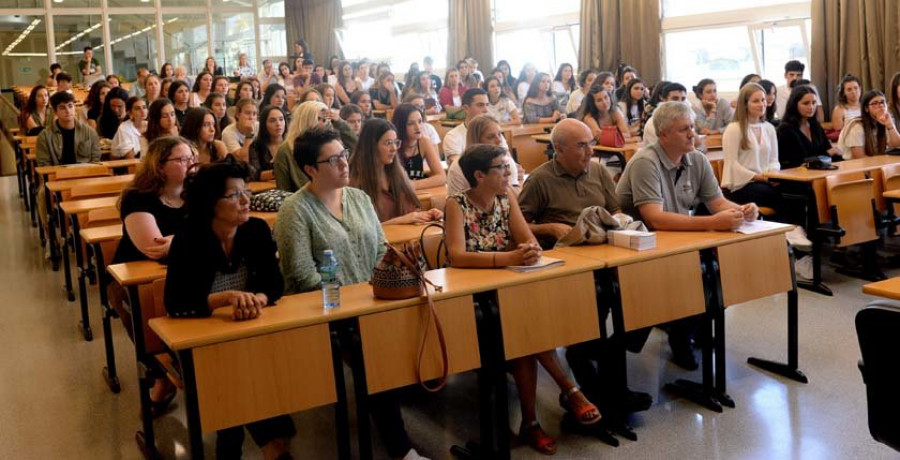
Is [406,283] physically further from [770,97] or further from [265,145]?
[770,97]

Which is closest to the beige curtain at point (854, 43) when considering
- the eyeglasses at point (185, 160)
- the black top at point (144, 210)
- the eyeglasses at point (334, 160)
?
the eyeglasses at point (334, 160)

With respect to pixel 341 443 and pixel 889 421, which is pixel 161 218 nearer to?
pixel 341 443

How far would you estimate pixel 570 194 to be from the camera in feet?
13.7

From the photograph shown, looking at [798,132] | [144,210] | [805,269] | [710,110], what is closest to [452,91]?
[710,110]

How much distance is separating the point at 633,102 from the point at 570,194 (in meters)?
5.70

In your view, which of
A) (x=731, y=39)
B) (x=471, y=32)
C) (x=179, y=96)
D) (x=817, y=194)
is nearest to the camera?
(x=817, y=194)

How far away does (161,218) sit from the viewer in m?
3.87

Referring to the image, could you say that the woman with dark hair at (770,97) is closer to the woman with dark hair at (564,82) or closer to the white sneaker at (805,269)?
the white sneaker at (805,269)

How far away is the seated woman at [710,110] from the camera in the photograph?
8.41 metres

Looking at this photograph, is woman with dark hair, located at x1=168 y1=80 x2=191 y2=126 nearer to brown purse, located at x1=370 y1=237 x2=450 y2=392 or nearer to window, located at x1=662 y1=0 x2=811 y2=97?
brown purse, located at x1=370 y1=237 x2=450 y2=392

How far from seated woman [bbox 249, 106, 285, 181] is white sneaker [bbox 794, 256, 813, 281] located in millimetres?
3498

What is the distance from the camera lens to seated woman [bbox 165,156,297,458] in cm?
292

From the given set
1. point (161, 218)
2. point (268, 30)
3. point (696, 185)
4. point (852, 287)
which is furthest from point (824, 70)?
point (268, 30)

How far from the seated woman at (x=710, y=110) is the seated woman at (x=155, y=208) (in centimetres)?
573
